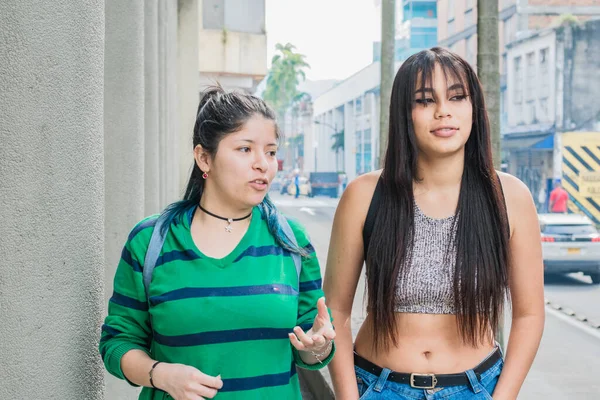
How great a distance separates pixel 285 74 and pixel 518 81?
69.6 meters

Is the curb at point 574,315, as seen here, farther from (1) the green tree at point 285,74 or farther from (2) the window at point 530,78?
(1) the green tree at point 285,74

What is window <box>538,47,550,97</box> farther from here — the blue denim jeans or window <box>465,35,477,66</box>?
the blue denim jeans

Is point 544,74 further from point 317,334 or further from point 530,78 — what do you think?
point 317,334

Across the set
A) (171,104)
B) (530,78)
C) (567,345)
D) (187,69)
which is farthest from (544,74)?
(171,104)

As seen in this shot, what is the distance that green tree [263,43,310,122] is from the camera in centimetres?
10800

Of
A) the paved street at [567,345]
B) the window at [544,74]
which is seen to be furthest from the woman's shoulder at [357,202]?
the window at [544,74]

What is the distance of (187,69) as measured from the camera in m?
13.1

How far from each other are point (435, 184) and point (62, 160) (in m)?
1.30

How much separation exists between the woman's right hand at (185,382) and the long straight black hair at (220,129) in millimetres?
400

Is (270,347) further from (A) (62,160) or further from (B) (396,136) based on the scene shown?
(B) (396,136)

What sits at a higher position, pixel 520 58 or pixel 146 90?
pixel 520 58

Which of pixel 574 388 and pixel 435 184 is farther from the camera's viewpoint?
pixel 574 388

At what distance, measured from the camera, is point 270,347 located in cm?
235

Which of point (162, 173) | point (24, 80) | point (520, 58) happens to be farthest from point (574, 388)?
point (520, 58)
